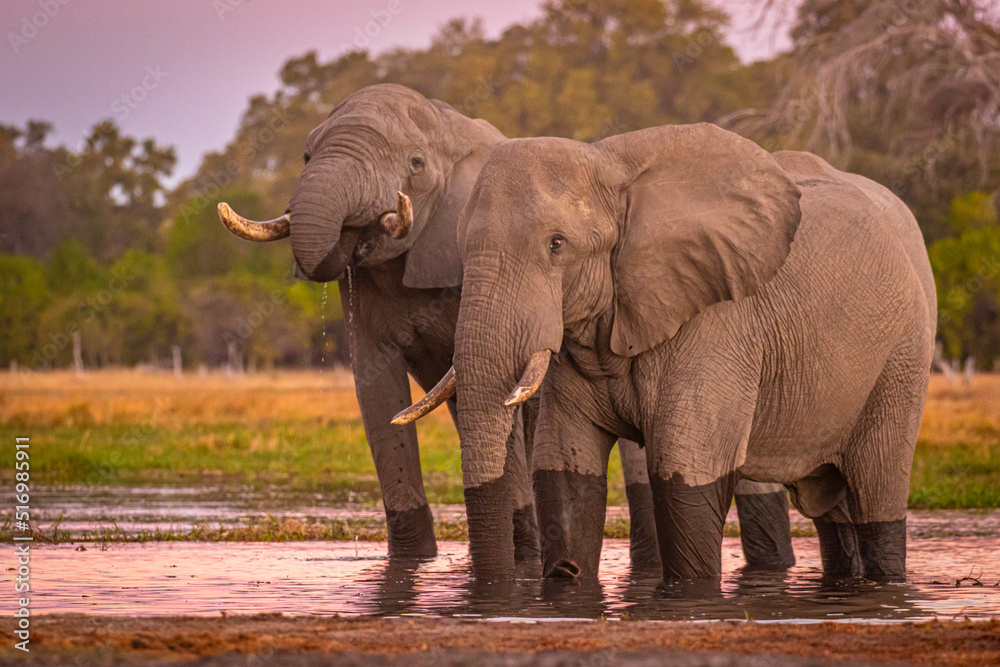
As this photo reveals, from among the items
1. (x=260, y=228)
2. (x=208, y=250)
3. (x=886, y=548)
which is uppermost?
(x=208, y=250)

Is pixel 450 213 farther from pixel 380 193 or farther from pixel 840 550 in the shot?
pixel 840 550

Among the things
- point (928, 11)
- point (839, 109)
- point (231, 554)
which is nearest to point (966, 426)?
point (839, 109)

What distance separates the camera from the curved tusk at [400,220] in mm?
9453

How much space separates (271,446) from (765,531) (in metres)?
11.5

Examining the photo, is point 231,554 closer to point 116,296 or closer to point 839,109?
point 839,109

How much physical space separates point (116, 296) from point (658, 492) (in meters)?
50.1

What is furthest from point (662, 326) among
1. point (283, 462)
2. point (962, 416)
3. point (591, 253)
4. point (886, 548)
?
point (962, 416)

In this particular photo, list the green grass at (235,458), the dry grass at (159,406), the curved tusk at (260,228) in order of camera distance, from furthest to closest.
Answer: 1. the dry grass at (159,406)
2. the green grass at (235,458)
3. the curved tusk at (260,228)

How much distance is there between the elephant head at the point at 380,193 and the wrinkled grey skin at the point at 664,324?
1.78m

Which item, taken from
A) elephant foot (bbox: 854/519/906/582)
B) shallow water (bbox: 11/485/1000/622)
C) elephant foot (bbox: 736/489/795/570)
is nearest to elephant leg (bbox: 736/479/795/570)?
elephant foot (bbox: 736/489/795/570)

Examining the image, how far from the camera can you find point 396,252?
968cm

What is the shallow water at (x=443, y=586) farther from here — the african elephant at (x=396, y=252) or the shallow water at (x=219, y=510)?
the african elephant at (x=396, y=252)

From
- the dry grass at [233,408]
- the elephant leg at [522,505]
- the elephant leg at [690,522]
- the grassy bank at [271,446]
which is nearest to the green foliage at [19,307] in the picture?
the dry grass at [233,408]

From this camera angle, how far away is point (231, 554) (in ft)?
31.8
